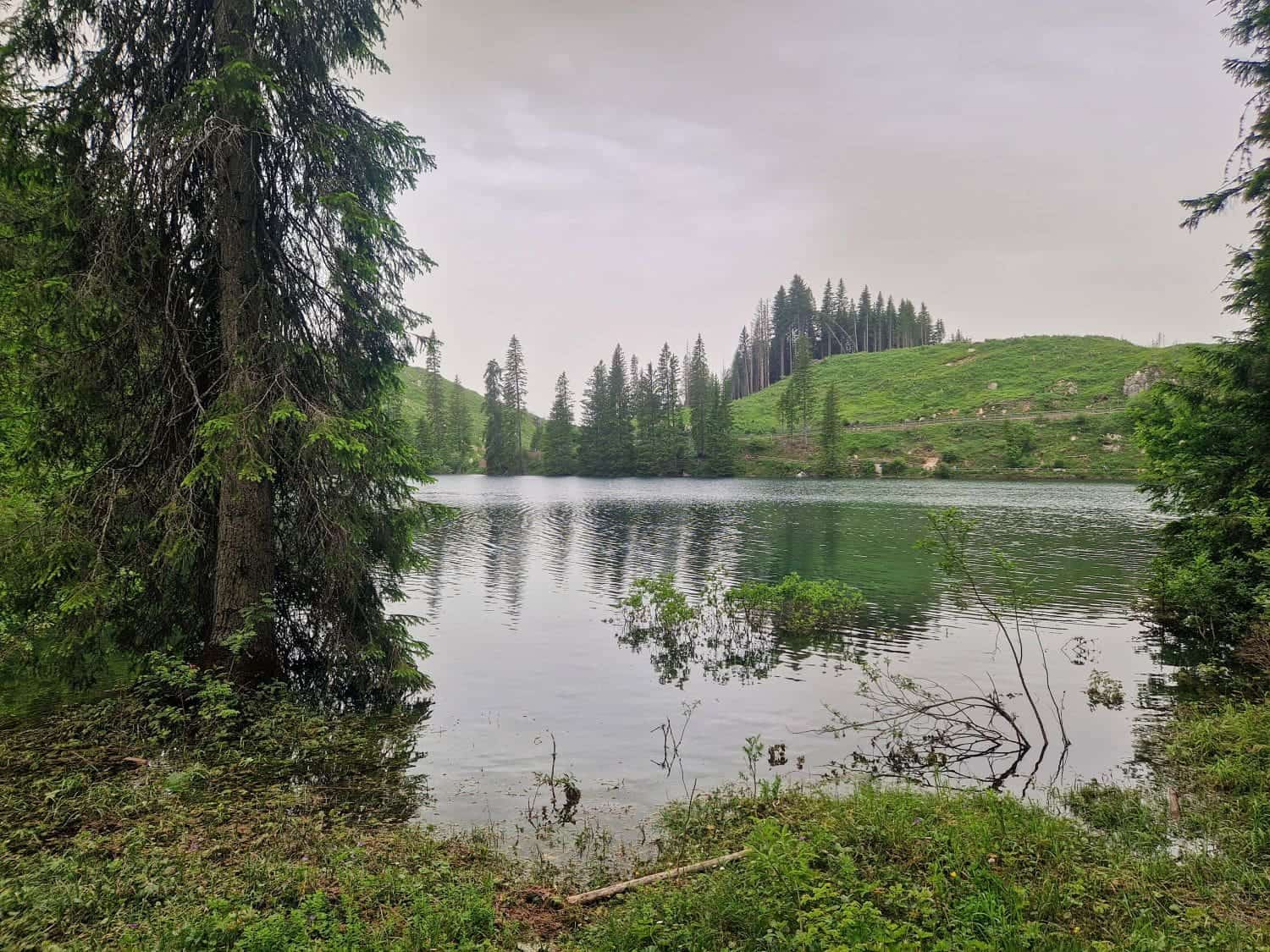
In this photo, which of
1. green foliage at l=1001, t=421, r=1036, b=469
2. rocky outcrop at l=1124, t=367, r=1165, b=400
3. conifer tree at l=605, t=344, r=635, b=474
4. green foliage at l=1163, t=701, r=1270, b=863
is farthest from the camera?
conifer tree at l=605, t=344, r=635, b=474

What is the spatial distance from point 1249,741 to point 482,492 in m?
63.3

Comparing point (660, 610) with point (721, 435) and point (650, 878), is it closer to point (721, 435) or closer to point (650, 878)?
point (650, 878)

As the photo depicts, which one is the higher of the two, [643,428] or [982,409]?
[982,409]

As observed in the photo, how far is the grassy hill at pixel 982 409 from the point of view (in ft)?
258

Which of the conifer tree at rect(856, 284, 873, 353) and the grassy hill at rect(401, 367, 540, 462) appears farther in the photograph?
the grassy hill at rect(401, 367, 540, 462)

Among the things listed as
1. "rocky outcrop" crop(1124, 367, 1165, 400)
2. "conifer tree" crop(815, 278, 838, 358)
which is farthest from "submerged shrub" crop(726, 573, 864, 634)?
"conifer tree" crop(815, 278, 838, 358)

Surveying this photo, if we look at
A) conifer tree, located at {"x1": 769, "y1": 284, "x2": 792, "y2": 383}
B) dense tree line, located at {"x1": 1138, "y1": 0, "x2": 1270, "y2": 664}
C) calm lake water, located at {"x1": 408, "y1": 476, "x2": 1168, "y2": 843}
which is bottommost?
calm lake water, located at {"x1": 408, "y1": 476, "x2": 1168, "y2": 843}

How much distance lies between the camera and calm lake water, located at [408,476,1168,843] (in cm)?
943

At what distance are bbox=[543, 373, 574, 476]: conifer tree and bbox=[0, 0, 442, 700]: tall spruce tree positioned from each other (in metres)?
94.3

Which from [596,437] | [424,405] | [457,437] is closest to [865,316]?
[596,437]

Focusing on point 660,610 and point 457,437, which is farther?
point 457,437

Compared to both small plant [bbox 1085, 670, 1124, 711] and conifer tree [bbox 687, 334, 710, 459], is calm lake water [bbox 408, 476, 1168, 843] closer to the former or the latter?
small plant [bbox 1085, 670, 1124, 711]

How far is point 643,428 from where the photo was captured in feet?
339

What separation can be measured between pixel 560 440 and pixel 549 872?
100m
